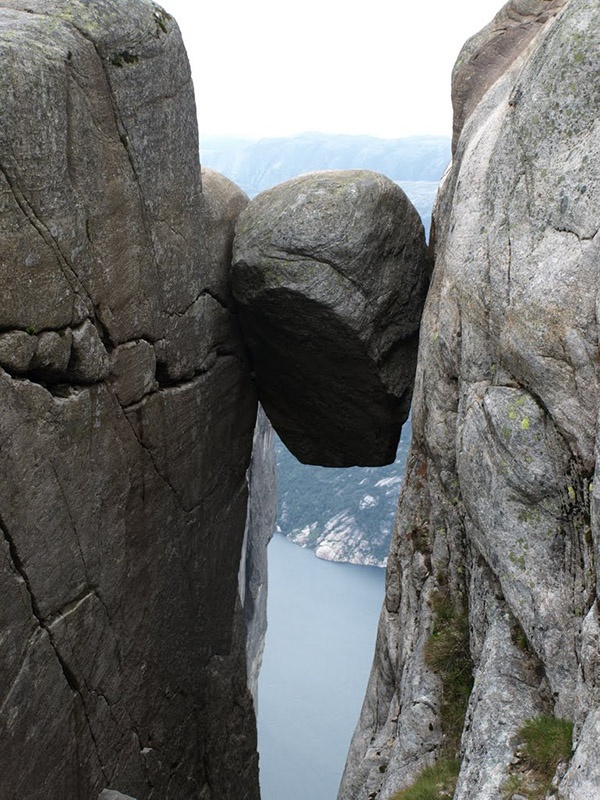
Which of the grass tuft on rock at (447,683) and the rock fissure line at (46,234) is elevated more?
the rock fissure line at (46,234)

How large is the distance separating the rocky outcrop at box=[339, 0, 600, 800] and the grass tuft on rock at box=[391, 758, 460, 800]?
1.26 ft

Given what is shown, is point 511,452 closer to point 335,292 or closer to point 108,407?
point 335,292

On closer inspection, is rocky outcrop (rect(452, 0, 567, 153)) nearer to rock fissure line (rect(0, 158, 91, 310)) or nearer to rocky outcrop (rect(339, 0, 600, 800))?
rocky outcrop (rect(339, 0, 600, 800))

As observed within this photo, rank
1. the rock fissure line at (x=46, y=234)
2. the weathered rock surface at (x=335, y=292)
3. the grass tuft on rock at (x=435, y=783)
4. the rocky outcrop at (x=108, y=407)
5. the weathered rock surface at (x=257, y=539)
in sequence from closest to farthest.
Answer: the grass tuft on rock at (x=435, y=783)
the rock fissure line at (x=46, y=234)
the rocky outcrop at (x=108, y=407)
the weathered rock surface at (x=335, y=292)
the weathered rock surface at (x=257, y=539)

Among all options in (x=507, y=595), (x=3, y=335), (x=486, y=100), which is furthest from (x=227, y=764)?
(x=486, y=100)

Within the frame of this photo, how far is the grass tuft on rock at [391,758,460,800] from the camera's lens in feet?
31.8

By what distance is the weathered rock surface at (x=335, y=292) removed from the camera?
14.9m

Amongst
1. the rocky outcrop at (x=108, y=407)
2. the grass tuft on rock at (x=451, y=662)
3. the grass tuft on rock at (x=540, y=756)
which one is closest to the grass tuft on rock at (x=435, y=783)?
the grass tuft on rock at (x=451, y=662)

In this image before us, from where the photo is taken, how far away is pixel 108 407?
501 inches

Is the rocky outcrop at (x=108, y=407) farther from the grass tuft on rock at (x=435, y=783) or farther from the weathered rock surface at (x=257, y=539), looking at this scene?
the weathered rock surface at (x=257, y=539)

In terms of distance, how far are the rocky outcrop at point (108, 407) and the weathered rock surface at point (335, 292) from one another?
805mm

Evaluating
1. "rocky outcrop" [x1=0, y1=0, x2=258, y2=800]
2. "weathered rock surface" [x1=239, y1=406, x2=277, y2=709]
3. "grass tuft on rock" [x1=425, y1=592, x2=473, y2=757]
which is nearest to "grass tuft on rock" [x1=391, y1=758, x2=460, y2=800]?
"grass tuft on rock" [x1=425, y1=592, x2=473, y2=757]

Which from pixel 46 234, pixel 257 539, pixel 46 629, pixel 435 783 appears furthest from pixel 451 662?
pixel 257 539

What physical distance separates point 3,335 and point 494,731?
289 inches
